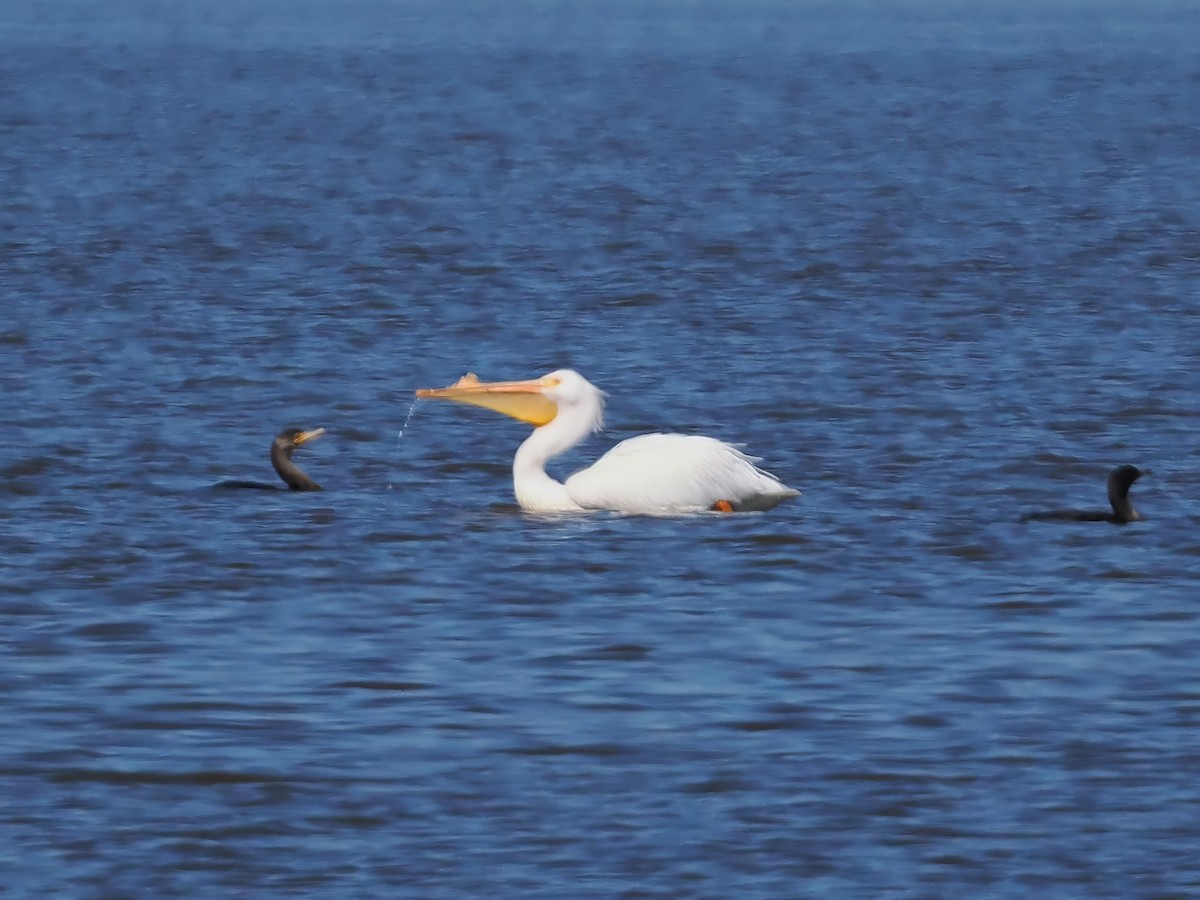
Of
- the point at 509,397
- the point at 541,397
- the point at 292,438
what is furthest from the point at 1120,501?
the point at 292,438

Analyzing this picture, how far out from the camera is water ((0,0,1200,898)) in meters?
7.83

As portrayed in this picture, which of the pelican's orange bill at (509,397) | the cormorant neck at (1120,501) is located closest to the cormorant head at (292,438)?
the pelican's orange bill at (509,397)

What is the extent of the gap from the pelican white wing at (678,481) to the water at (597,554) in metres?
0.14

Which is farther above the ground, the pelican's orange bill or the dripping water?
the pelican's orange bill

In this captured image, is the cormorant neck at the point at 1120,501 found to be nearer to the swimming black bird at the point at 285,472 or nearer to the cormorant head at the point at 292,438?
the swimming black bird at the point at 285,472

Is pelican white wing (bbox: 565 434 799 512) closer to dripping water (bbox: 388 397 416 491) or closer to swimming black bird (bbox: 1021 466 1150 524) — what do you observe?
swimming black bird (bbox: 1021 466 1150 524)

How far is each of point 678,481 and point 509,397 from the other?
1200 millimetres

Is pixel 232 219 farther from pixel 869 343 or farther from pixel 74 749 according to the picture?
pixel 74 749

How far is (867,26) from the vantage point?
91.9 m

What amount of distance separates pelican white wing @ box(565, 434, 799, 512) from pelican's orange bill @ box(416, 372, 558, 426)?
81cm

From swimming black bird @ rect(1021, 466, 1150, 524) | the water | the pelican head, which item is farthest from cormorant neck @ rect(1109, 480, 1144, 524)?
the pelican head

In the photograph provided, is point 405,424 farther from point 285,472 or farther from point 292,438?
point 285,472

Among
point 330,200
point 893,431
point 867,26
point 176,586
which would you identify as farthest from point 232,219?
point 867,26

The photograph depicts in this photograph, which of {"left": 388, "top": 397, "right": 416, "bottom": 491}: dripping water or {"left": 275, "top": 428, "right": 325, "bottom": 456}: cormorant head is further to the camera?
{"left": 388, "top": 397, "right": 416, "bottom": 491}: dripping water
